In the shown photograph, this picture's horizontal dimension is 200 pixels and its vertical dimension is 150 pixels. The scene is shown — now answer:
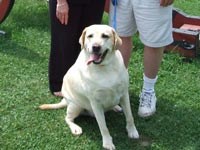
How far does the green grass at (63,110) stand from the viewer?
3.12m

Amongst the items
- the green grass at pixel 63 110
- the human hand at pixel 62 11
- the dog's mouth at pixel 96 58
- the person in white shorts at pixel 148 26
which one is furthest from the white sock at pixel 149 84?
the human hand at pixel 62 11

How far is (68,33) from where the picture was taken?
3.46 meters

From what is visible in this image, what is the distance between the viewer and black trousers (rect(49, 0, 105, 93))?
3371 millimetres

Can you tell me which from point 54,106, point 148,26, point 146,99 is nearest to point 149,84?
point 146,99

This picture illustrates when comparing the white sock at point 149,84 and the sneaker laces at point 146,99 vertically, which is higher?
the white sock at point 149,84

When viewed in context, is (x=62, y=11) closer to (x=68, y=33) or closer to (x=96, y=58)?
(x=68, y=33)

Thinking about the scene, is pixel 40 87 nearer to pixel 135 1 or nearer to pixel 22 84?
pixel 22 84

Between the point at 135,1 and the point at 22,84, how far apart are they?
1.41 metres

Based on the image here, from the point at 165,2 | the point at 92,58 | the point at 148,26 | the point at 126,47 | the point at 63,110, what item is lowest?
the point at 63,110

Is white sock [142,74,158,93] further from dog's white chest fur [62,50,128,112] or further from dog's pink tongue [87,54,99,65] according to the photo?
dog's pink tongue [87,54,99,65]

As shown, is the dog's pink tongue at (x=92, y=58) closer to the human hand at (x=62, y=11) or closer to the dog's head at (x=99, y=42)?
the dog's head at (x=99, y=42)

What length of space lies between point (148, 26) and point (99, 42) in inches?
18.0

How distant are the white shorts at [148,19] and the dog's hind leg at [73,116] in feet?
2.18

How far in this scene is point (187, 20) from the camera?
4.76 metres
